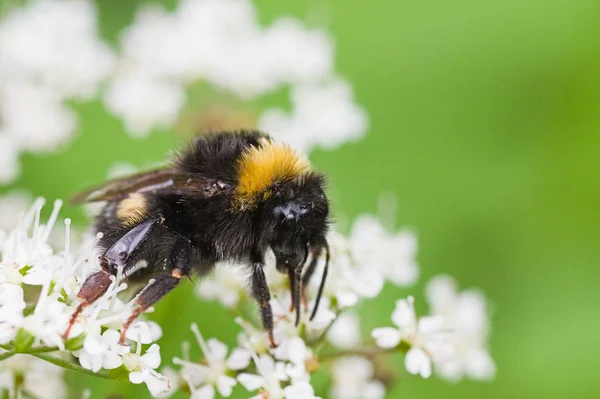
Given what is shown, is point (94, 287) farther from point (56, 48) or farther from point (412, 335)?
point (56, 48)

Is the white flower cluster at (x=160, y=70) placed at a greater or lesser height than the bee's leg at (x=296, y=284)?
greater

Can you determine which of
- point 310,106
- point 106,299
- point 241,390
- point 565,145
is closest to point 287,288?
point 241,390

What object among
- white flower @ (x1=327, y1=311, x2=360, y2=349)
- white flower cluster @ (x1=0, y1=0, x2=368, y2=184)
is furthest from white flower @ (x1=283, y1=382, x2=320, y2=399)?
white flower cluster @ (x1=0, y1=0, x2=368, y2=184)

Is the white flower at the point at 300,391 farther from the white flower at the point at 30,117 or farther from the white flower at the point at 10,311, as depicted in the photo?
the white flower at the point at 30,117

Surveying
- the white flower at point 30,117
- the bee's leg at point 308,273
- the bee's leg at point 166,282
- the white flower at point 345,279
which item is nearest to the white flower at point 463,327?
the white flower at point 345,279

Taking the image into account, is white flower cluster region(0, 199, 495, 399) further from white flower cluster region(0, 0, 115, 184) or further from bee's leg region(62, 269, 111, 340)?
white flower cluster region(0, 0, 115, 184)
